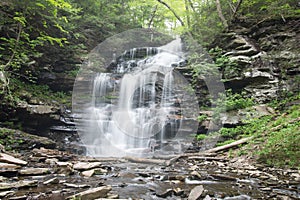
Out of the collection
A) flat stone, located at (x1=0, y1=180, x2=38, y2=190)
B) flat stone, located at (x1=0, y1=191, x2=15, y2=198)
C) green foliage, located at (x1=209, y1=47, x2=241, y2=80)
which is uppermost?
green foliage, located at (x1=209, y1=47, x2=241, y2=80)

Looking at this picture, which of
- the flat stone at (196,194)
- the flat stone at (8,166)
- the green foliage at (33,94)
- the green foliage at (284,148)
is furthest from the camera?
the green foliage at (33,94)

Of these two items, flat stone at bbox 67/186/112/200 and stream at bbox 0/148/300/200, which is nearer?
flat stone at bbox 67/186/112/200

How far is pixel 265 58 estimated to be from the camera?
9156 mm

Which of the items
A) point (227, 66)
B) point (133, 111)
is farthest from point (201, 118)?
point (133, 111)

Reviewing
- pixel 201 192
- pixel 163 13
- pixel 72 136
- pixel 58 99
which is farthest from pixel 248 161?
pixel 163 13

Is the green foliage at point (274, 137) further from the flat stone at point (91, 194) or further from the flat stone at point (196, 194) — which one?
the flat stone at point (91, 194)

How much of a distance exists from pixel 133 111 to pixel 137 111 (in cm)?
23

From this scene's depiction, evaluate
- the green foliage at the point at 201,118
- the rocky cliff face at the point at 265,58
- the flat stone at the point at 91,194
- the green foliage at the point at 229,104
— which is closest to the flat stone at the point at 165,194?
the flat stone at the point at 91,194

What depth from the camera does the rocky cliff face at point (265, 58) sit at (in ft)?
27.8

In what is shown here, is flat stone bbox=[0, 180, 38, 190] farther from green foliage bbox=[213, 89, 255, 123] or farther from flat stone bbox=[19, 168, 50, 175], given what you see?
green foliage bbox=[213, 89, 255, 123]

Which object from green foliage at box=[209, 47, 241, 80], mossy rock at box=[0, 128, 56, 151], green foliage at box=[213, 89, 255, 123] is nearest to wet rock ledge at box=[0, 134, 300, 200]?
mossy rock at box=[0, 128, 56, 151]

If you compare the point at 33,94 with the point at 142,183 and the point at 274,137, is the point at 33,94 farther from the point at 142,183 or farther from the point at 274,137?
the point at 274,137

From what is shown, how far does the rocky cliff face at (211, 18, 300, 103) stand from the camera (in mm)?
8469

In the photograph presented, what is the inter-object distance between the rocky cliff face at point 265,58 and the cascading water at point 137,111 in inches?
109
